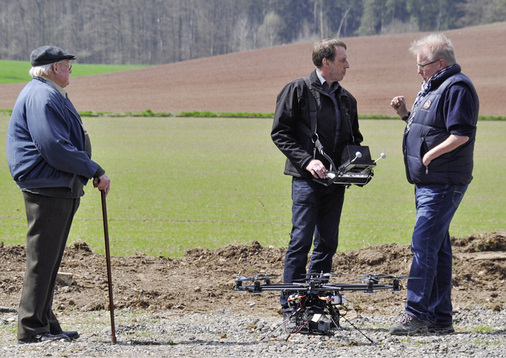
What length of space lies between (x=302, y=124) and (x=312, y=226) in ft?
2.85

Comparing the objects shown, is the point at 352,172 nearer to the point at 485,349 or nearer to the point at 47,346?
the point at 485,349

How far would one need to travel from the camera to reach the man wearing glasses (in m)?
5.53

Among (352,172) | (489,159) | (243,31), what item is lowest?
(489,159)

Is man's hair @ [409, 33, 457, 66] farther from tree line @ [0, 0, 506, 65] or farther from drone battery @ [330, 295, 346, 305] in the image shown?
tree line @ [0, 0, 506, 65]

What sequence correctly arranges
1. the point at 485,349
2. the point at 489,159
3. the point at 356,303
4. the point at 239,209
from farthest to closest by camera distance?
the point at 489,159 → the point at 239,209 → the point at 356,303 → the point at 485,349

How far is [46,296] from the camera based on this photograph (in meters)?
5.31

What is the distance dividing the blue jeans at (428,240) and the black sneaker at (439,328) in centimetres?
3

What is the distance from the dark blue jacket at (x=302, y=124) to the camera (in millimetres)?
5938

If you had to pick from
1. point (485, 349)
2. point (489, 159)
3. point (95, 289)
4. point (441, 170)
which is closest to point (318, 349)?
point (485, 349)

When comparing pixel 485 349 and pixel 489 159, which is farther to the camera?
pixel 489 159

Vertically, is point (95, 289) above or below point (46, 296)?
below

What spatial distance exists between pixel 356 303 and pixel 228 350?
2125 mm

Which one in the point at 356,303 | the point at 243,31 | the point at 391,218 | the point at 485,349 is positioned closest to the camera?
the point at 485,349

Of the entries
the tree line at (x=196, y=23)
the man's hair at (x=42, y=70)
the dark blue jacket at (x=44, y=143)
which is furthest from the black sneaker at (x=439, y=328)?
the tree line at (x=196, y=23)
